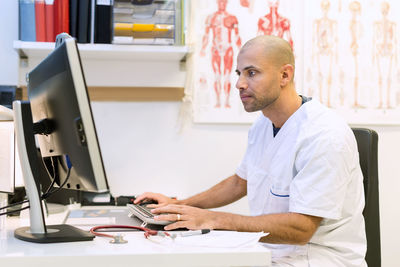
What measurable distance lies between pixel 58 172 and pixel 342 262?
867 mm

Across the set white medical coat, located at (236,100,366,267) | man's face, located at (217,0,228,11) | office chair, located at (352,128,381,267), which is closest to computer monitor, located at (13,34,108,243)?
white medical coat, located at (236,100,366,267)

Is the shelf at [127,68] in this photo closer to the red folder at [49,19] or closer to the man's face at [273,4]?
the red folder at [49,19]

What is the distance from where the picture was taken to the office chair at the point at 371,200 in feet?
4.98

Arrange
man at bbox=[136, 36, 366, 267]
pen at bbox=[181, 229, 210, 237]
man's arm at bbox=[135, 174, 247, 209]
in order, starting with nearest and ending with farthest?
pen at bbox=[181, 229, 210, 237]
man at bbox=[136, 36, 366, 267]
man's arm at bbox=[135, 174, 247, 209]

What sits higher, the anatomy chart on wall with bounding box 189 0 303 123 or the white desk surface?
the anatomy chart on wall with bounding box 189 0 303 123

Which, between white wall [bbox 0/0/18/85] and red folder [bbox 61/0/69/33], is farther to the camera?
white wall [bbox 0/0/18/85]

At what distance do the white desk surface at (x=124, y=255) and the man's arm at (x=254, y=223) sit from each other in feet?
0.56

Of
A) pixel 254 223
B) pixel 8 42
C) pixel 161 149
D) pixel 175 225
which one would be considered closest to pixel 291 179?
pixel 254 223

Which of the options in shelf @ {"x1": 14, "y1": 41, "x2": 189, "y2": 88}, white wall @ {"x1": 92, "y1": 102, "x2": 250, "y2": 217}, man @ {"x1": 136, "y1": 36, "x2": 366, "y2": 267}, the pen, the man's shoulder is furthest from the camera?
white wall @ {"x1": 92, "y1": 102, "x2": 250, "y2": 217}

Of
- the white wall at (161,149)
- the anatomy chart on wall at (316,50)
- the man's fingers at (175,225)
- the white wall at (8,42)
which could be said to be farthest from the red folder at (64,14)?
the man's fingers at (175,225)

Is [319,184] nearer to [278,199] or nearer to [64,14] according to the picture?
[278,199]

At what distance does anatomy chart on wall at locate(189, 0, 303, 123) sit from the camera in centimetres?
239

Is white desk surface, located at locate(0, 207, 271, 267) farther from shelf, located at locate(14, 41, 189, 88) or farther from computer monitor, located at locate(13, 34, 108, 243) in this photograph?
shelf, located at locate(14, 41, 189, 88)

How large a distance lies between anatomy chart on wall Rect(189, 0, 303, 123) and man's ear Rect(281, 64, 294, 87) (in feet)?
2.45
